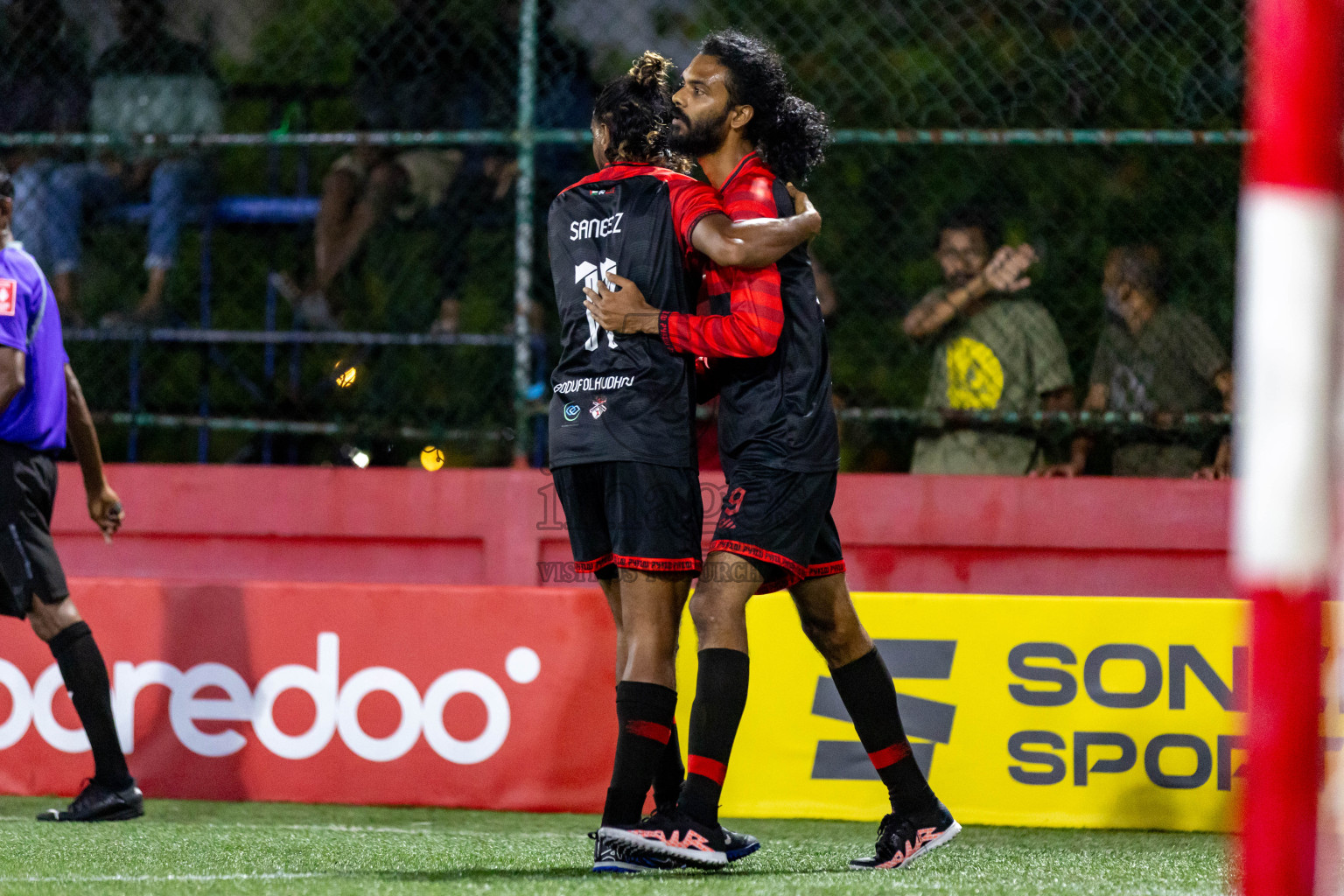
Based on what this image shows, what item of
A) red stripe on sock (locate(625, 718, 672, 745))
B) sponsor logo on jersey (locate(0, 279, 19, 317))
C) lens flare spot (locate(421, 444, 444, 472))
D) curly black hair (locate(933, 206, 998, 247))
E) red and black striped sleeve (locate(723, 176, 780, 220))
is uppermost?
curly black hair (locate(933, 206, 998, 247))

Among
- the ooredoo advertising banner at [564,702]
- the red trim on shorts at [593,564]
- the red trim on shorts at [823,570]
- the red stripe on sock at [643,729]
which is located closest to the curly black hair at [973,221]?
the ooredoo advertising banner at [564,702]

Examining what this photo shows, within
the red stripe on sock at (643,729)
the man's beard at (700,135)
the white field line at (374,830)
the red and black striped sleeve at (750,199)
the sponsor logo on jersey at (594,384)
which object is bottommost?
the white field line at (374,830)

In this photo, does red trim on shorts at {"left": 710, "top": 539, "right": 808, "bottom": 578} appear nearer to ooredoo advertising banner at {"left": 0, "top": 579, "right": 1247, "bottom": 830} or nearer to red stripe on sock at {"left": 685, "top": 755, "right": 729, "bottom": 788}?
red stripe on sock at {"left": 685, "top": 755, "right": 729, "bottom": 788}

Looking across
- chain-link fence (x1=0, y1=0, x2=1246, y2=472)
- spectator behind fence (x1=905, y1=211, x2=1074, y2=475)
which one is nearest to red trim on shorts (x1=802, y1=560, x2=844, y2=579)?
chain-link fence (x1=0, y1=0, x2=1246, y2=472)

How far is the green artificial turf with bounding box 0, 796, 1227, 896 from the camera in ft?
11.1

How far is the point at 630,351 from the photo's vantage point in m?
3.70

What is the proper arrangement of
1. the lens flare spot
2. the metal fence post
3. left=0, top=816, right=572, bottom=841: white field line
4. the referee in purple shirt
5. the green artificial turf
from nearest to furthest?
1. the green artificial turf
2. left=0, top=816, right=572, bottom=841: white field line
3. the referee in purple shirt
4. the metal fence post
5. the lens flare spot

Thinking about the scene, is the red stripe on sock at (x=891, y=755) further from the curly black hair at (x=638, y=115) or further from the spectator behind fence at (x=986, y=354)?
the spectator behind fence at (x=986, y=354)

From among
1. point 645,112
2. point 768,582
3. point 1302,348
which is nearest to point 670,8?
point 645,112

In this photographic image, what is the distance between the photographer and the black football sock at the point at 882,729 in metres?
3.86

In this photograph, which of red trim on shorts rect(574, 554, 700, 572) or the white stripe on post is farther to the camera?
red trim on shorts rect(574, 554, 700, 572)

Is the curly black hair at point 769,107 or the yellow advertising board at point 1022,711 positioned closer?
the curly black hair at point 769,107

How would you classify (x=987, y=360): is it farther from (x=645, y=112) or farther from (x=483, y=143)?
(x=645, y=112)

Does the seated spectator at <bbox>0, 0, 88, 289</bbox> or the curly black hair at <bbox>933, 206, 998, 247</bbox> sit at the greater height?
the seated spectator at <bbox>0, 0, 88, 289</bbox>
